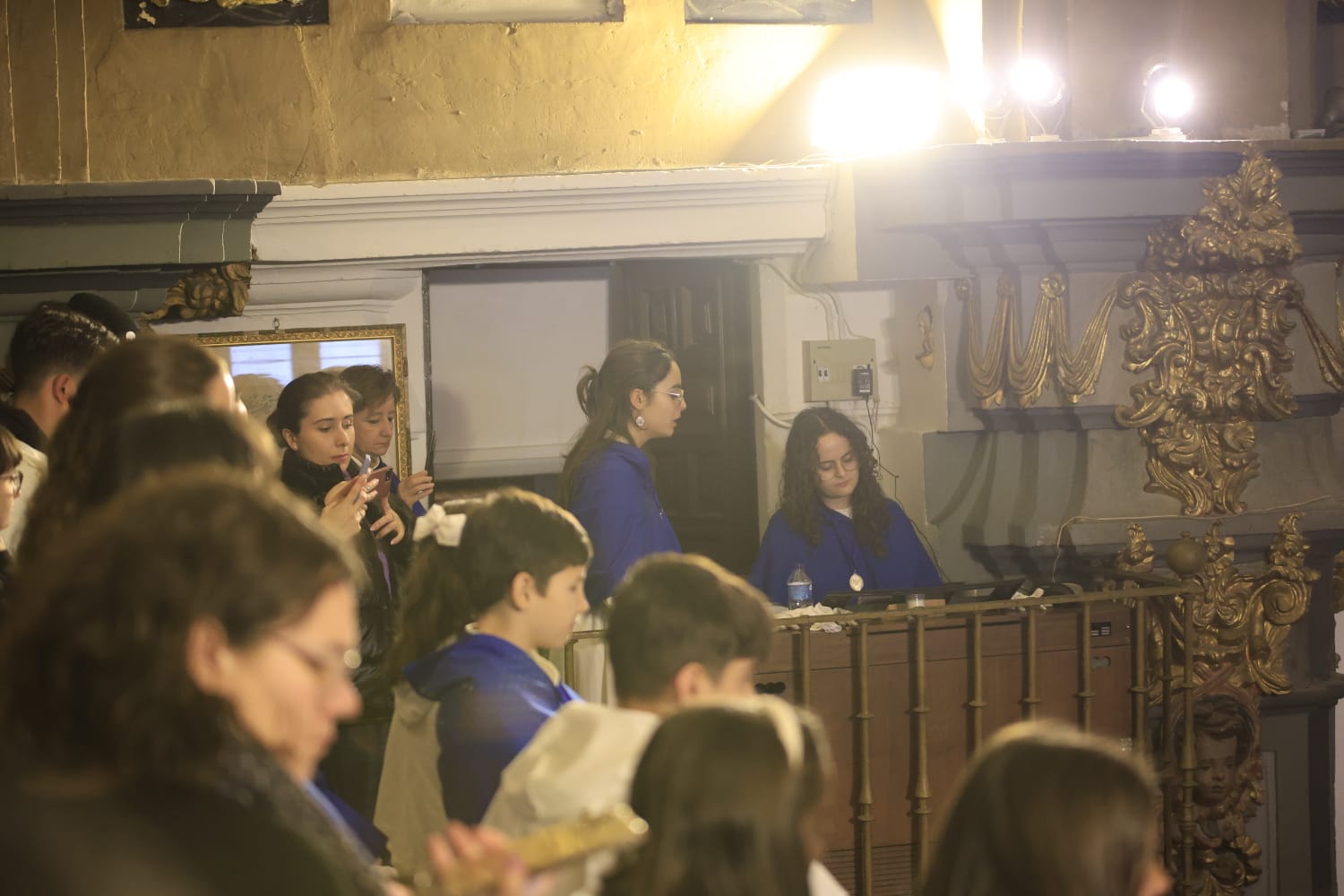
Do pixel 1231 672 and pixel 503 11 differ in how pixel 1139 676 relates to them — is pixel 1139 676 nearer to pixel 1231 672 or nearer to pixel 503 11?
pixel 1231 672

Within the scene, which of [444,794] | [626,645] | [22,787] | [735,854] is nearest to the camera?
[22,787]

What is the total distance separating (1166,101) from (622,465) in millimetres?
1875

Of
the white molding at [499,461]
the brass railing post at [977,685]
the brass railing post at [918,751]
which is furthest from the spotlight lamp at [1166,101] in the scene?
the white molding at [499,461]

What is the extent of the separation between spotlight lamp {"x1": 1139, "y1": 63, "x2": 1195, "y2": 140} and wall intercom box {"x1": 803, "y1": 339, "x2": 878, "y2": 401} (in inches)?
45.6

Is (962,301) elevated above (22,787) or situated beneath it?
elevated above

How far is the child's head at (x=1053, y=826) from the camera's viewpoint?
1.31 metres

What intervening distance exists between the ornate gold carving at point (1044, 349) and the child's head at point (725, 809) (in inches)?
120

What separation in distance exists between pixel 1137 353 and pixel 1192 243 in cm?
34

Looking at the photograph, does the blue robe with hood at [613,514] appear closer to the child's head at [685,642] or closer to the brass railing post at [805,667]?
the brass railing post at [805,667]

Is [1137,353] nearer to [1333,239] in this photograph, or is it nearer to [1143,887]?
[1333,239]

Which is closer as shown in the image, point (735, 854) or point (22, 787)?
point (22, 787)

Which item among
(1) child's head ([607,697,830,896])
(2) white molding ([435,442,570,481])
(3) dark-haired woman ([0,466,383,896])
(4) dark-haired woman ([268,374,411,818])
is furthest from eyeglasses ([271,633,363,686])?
(2) white molding ([435,442,570,481])

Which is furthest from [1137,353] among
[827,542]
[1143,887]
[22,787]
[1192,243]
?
[22,787]

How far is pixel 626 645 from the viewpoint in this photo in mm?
1908
